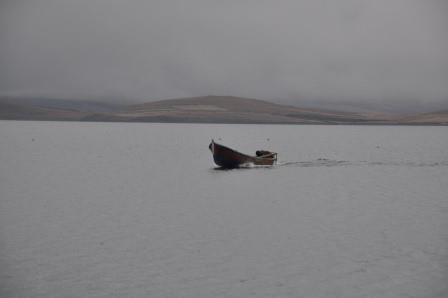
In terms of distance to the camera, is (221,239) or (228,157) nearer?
(221,239)

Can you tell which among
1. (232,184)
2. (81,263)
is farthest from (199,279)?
(232,184)

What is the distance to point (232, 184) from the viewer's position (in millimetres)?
42312

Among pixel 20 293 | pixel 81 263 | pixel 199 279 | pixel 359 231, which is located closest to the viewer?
pixel 20 293

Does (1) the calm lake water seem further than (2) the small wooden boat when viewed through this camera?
No

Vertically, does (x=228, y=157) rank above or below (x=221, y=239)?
above

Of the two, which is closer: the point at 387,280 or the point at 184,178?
the point at 387,280

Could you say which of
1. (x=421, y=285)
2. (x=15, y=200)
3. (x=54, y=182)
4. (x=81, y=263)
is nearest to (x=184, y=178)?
(x=54, y=182)

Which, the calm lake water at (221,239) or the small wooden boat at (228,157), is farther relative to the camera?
the small wooden boat at (228,157)

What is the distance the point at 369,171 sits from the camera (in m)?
56.7

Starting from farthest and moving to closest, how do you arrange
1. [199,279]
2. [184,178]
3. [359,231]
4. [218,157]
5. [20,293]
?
1. [218,157]
2. [184,178]
3. [359,231]
4. [199,279]
5. [20,293]

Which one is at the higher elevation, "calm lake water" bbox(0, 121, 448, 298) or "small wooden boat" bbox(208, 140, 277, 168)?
"small wooden boat" bbox(208, 140, 277, 168)

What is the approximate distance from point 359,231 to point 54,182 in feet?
85.9

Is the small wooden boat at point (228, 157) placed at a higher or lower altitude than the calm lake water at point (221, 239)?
higher

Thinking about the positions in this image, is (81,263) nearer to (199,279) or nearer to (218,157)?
(199,279)
